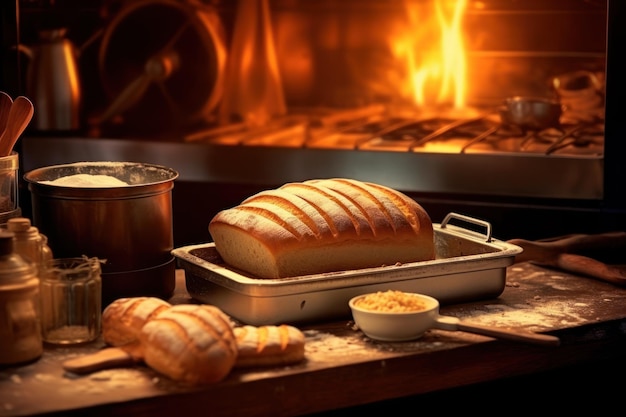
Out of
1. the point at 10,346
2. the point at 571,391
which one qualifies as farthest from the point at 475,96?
the point at 10,346

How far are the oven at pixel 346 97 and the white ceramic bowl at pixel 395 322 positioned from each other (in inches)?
54.9

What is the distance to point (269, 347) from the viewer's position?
1700 mm

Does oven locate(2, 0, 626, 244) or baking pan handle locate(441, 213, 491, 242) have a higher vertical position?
oven locate(2, 0, 626, 244)

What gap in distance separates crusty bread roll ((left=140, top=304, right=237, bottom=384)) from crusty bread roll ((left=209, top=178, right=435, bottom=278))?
31cm

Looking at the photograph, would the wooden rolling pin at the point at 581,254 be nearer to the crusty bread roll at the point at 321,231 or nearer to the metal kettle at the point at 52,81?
the crusty bread roll at the point at 321,231

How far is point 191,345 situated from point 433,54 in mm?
2597

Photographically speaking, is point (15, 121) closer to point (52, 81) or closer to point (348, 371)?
point (348, 371)

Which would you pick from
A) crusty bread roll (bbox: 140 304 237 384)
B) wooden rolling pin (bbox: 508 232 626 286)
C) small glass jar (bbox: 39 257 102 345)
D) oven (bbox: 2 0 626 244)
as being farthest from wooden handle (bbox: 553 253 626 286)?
small glass jar (bbox: 39 257 102 345)

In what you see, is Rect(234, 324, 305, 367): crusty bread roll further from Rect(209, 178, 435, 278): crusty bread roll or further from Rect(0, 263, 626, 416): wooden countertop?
Rect(209, 178, 435, 278): crusty bread roll

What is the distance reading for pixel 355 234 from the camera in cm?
202

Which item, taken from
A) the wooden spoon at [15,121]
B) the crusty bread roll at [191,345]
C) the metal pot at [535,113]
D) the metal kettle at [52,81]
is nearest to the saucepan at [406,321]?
the crusty bread roll at [191,345]

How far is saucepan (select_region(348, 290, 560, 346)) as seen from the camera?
5.92ft

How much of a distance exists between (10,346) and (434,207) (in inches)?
70.2

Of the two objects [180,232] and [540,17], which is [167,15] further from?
[540,17]
